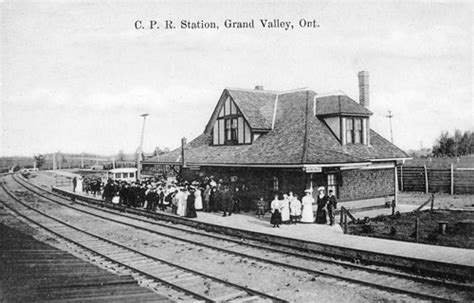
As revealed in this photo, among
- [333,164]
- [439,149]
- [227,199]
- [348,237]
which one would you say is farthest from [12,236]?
[439,149]

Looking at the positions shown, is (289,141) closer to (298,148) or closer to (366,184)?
(298,148)

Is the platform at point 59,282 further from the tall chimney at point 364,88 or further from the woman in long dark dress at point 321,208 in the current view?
the tall chimney at point 364,88

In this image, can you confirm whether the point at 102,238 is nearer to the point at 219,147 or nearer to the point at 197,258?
the point at 197,258

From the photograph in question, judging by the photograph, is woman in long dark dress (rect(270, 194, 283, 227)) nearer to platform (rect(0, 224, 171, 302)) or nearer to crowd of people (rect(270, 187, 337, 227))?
crowd of people (rect(270, 187, 337, 227))

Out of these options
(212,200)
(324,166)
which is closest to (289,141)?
(324,166)

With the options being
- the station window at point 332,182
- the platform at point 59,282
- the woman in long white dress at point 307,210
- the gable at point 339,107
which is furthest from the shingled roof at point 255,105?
the platform at point 59,282

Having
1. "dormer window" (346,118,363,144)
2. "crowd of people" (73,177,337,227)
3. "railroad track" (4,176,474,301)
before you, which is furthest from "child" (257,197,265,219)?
"dormer window" (346,118,363,144)
